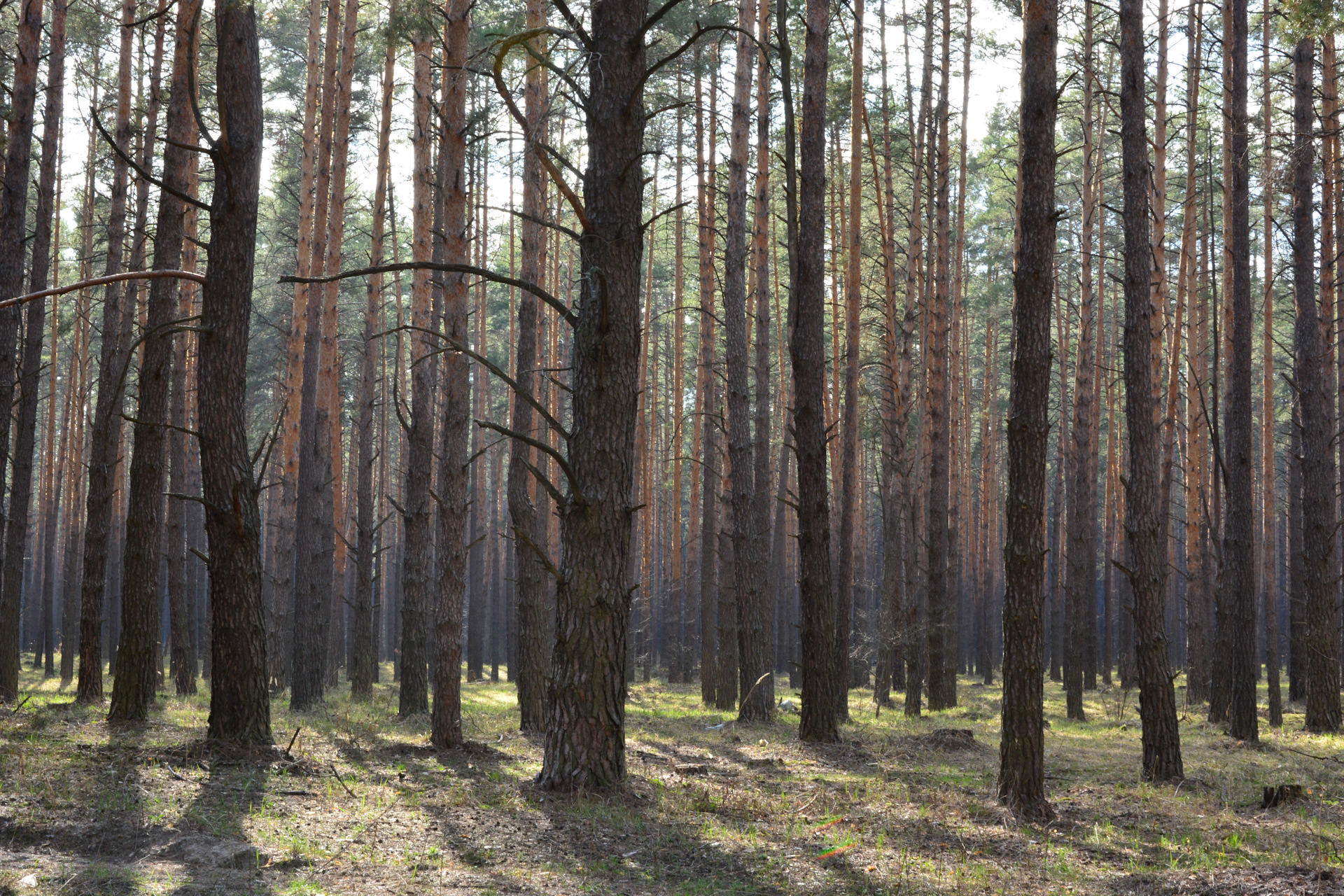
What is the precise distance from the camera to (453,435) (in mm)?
9047

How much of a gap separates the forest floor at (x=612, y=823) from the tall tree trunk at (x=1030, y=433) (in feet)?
1.56

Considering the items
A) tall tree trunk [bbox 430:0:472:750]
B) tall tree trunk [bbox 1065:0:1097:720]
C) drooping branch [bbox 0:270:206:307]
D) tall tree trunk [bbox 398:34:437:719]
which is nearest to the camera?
drooping branch [bbox 0:270:206:307]

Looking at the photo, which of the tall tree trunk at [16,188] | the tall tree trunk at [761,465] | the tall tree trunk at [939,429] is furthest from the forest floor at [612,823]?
the tall tree trunk at [939,429]

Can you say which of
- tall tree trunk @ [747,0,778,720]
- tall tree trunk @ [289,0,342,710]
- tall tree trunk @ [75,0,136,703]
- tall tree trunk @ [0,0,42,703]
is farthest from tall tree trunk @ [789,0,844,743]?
tall tree trunk @ [0,0,42,703]

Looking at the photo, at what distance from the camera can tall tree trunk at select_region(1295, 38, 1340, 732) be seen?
478 inches

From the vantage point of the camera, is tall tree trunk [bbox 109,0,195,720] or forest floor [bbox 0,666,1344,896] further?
tall tree trunk [bbox 109,0,195,720]

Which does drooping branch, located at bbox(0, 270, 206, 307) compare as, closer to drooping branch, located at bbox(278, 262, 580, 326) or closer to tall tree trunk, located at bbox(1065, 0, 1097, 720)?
drooping branch, located at bbox(278, 262, 580, 326)

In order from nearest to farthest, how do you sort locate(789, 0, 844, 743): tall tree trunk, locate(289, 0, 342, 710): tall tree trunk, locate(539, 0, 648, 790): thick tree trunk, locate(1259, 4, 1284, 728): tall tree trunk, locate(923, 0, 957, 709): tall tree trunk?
locate(539, 0, 648, 790): thick tree trunk < locate(789, 0, 844, 743): tall tree trunk < locate(1259, 4, 1284, 728): tall tree trunk < locate(289, 0, 342, 710): tall tree trunk < locate(923, 0, 957, 709): tall tree trunk

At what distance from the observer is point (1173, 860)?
547 centimetres

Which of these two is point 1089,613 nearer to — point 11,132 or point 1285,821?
point 1285,821

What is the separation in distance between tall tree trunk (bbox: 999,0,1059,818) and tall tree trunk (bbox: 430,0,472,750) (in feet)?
15.2

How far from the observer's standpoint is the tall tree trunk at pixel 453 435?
346 inches

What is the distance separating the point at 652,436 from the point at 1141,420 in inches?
824

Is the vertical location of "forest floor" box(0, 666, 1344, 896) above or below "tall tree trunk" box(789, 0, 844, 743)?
below
